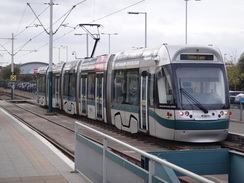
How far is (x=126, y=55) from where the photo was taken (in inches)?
701

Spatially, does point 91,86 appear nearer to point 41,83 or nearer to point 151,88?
point 151,88

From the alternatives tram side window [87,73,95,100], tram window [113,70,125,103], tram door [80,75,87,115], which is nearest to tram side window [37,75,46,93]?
tram door [80,75,87,115]

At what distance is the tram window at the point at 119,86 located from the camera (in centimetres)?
1759

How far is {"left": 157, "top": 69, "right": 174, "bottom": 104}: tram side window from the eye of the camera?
13.6 metres

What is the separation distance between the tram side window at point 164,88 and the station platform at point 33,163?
11.7 ft

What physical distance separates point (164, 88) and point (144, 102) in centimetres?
151

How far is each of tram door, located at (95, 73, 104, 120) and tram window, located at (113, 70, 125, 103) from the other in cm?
186

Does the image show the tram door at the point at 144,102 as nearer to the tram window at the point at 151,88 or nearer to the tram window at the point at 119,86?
the tram window at the point at 151,88

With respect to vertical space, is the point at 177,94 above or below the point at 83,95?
above

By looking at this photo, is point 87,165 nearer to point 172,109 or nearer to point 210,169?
point 210,169

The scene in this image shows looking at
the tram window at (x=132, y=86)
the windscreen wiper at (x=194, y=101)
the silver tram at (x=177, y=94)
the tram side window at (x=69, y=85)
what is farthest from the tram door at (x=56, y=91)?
the windscreen wiper at (x=194, y=101)

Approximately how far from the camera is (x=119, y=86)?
59.2 feet

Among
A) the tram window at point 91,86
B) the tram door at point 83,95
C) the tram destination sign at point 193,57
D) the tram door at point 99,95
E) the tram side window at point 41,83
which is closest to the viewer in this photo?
the tram destination sign at point 193,57

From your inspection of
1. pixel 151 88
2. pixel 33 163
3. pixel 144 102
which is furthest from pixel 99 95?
pixel 33 163
